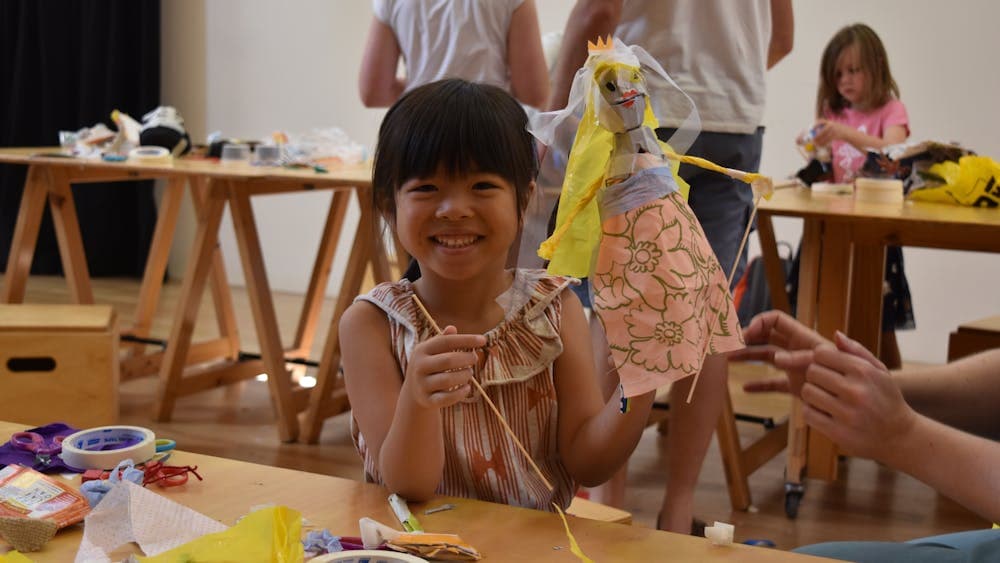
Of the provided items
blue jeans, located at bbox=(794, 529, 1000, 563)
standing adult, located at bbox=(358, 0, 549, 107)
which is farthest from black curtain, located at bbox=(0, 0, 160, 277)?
blue jeans, located at bbox=(794, 529, 1000, 563)

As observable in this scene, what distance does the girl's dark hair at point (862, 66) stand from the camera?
359cm

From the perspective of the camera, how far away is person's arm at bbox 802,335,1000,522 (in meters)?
1.01

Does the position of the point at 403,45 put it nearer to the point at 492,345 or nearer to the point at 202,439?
the point at 202,439

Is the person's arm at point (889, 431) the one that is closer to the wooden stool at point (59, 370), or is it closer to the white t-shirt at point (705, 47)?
the white t-shirt at point (705, 47)

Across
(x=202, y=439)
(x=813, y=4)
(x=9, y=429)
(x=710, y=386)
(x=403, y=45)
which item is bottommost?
(x=202, y=439)

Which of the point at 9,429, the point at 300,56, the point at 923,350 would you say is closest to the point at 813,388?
the point at 9,429

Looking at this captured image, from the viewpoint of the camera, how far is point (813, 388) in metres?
1.03

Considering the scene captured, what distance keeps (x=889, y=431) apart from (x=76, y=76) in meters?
5.36

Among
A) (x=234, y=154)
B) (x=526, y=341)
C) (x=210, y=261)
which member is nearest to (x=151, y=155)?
(x=234, y=154)

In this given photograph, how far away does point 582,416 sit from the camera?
4.44 ft

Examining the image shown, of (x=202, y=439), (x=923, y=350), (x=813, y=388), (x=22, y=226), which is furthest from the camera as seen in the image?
(x=923, y=350)

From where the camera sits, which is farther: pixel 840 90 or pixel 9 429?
pixel 840 90

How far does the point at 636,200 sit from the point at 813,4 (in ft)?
12.0

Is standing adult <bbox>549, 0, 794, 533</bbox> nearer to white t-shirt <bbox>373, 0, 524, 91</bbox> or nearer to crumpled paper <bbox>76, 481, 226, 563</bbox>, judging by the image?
white t-shirt <bbox>373, 0, 524, 91</bbox>
